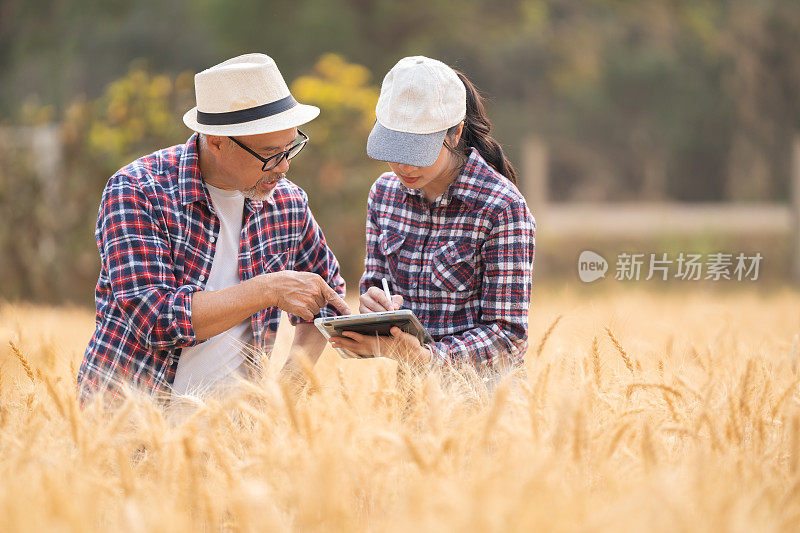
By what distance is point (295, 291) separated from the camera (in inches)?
102

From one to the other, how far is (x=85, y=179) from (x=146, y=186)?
5.10 meters

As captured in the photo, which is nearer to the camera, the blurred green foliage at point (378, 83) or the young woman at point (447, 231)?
the young woman at point (447, 231)

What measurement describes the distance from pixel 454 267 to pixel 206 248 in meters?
0.80

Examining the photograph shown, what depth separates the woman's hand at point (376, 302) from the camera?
8.77 feet

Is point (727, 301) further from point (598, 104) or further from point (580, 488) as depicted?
point (598, 104)

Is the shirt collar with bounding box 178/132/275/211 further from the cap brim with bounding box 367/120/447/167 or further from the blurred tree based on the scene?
the blurred tree

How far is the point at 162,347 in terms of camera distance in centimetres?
260

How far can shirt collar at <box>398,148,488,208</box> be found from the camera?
2.74 metres

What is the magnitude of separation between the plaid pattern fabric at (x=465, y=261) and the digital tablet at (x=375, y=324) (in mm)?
117

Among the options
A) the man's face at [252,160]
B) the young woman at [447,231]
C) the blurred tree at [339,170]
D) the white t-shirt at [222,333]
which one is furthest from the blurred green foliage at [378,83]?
the young woman at [447,231]

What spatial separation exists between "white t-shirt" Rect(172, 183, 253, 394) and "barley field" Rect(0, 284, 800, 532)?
28 centimetres

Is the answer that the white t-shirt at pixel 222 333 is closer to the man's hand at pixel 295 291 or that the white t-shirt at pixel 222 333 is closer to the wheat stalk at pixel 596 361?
the man's hand at pixel 295 291

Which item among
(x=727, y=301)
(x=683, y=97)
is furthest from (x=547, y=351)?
(x=683, y=97)

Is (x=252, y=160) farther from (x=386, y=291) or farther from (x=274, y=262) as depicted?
(x=386, y=291)
